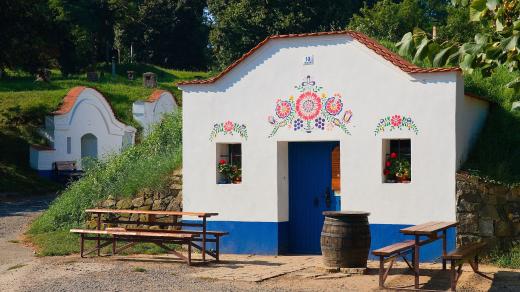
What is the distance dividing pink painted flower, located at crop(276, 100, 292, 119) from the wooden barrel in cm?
312

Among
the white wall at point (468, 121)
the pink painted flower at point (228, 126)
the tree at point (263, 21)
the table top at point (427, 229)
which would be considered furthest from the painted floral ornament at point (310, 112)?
the tree at point (263, 21)

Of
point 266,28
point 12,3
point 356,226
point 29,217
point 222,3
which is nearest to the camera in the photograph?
point 356,226

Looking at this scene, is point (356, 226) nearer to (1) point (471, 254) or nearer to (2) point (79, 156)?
(1) point (471, 254)

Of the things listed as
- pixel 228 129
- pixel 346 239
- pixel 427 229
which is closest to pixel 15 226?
pixel 228 129

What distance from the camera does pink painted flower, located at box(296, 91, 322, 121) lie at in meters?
15.7

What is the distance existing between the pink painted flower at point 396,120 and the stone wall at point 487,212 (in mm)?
A: 1374

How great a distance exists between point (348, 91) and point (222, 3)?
42.8 metres

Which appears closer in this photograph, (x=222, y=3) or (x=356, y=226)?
(x=356, y=226)

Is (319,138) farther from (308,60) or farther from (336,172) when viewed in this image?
(308,60)

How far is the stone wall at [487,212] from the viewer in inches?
557

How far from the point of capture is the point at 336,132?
15445 mm

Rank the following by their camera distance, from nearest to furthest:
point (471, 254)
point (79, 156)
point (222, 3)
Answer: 1. point (471, 254)
2. point (79, 156)
3. point (222, 3)

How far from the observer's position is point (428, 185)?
14.5m

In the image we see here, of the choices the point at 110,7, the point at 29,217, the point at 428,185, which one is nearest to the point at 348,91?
the point at 428,185
